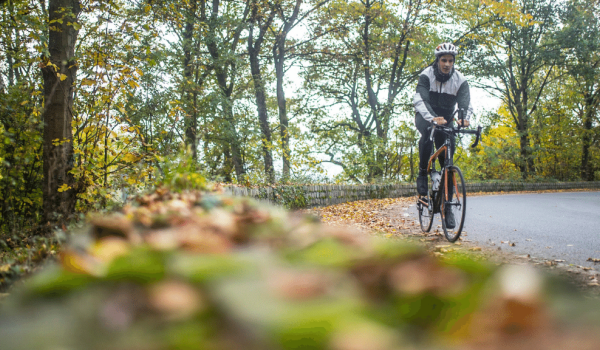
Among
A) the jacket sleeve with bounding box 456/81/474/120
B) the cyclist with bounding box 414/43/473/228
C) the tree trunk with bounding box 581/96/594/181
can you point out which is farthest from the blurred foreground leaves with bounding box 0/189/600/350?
the tree trunk with bounding box 581/96/594/181

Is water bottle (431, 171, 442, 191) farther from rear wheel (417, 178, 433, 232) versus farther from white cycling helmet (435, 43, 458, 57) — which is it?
white cycling helmet (435, 43, 458, 57)

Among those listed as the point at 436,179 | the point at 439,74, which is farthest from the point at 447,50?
the point at 436,179

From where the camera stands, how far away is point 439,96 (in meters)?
5.61

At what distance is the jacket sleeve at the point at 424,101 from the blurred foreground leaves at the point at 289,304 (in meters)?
4.33

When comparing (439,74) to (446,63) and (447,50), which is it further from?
(447,50)

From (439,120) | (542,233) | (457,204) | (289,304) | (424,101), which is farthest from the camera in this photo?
(542,233)

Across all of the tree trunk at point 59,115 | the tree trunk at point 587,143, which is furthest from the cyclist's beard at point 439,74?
the tree trunk at point 587,143

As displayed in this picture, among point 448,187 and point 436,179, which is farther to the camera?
point 436,179

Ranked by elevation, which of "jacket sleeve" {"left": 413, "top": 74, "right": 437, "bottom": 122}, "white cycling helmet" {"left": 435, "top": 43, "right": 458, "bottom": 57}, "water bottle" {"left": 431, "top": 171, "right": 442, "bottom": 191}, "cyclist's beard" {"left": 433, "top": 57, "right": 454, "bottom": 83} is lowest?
"water bottle" {"left": 431, "top": 171, "right": 442, "bottom": 191}

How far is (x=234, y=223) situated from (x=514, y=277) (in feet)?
3.33

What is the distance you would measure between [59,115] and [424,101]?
4.96m

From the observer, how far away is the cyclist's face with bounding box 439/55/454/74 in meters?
5.22

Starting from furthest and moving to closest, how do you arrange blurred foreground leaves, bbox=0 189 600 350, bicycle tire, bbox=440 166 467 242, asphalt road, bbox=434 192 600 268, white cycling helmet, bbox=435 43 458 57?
white cycling helmet, bbox=435 43 458 57 → bicycle tire, bbox=440 166 467 242 → asphalt road, bbox=434 192 600 268 → blurred foreground leaves, bbox=0 189 600 350

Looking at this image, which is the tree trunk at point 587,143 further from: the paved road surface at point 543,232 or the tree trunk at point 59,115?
the tree trunk at point 59,115
